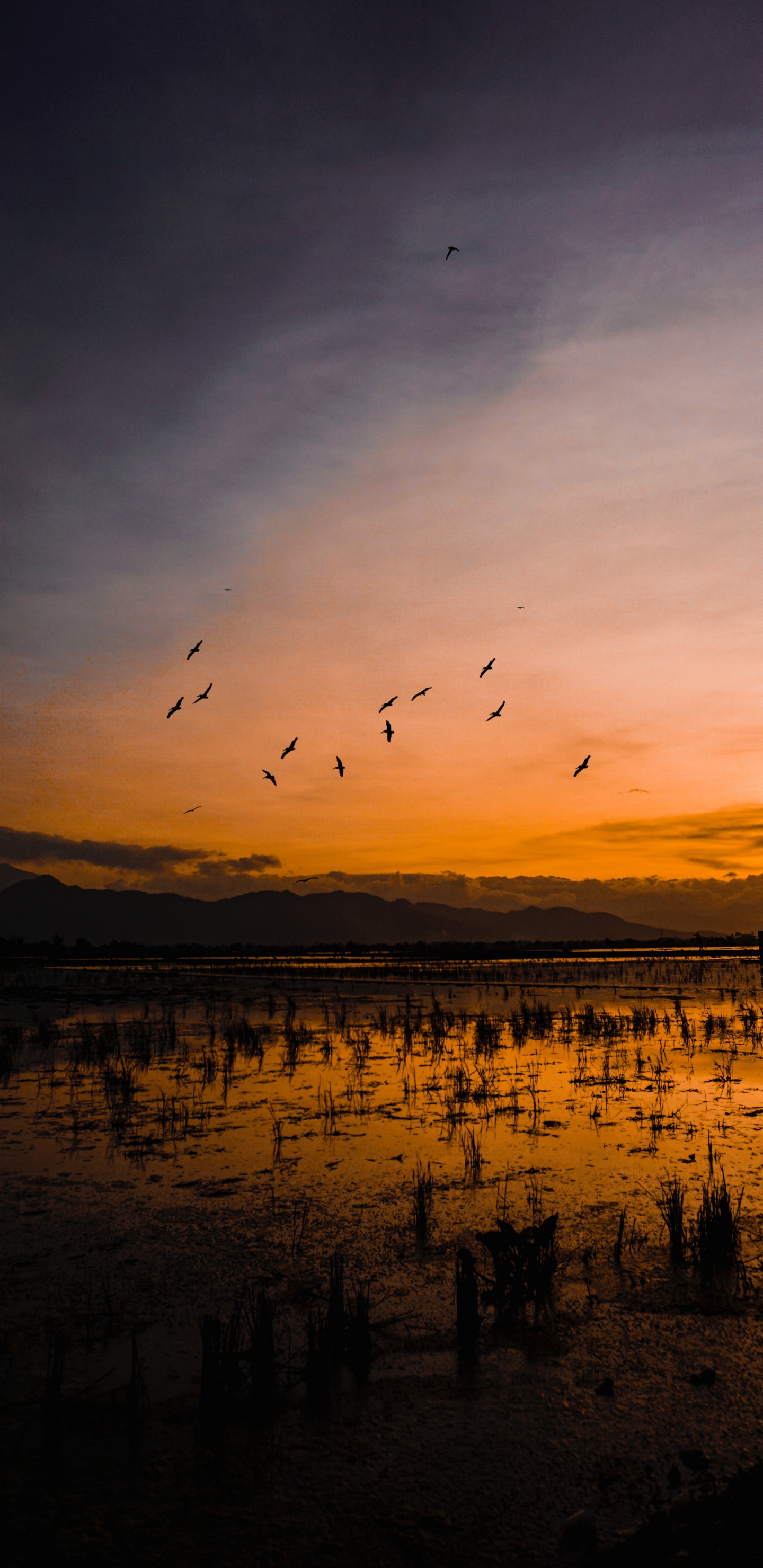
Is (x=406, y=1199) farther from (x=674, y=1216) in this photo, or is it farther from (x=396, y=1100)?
(x=396, y=1100)

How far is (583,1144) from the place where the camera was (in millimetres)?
12820

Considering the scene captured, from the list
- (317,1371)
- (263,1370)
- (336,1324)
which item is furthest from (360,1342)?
(263,1370)

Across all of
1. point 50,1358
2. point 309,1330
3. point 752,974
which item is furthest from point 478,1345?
point 752,974

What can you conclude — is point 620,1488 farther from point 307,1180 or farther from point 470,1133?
point 470,1133

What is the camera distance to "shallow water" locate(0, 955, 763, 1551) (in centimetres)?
652

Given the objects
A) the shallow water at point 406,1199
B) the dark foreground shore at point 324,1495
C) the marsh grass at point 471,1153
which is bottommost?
the dark foreground shore at point 324,1495

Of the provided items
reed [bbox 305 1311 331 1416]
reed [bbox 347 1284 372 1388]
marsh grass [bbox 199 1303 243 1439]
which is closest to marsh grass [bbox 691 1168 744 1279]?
reed [bbox 347 1284 372 1388]

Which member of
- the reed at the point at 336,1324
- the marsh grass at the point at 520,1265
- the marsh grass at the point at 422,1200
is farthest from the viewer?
the marsh grass at the point at 422,1200

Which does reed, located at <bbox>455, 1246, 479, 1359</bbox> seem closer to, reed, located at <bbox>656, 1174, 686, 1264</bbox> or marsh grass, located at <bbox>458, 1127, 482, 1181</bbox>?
reed, located at <bbox>656, 1174, 686, 1264</bbox>

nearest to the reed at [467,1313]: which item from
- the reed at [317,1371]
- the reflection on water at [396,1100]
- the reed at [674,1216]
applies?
the reed at [317,1371]

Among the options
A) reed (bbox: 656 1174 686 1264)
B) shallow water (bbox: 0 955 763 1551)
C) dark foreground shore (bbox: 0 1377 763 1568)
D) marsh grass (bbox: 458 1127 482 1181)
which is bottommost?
dark foreground shore (bbox: 0 1377 763 1568)

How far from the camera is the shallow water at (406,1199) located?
6.52 meters

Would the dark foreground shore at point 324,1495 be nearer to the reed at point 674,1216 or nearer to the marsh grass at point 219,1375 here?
the marsh grass at point 219,1375

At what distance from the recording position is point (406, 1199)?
10453 mm
